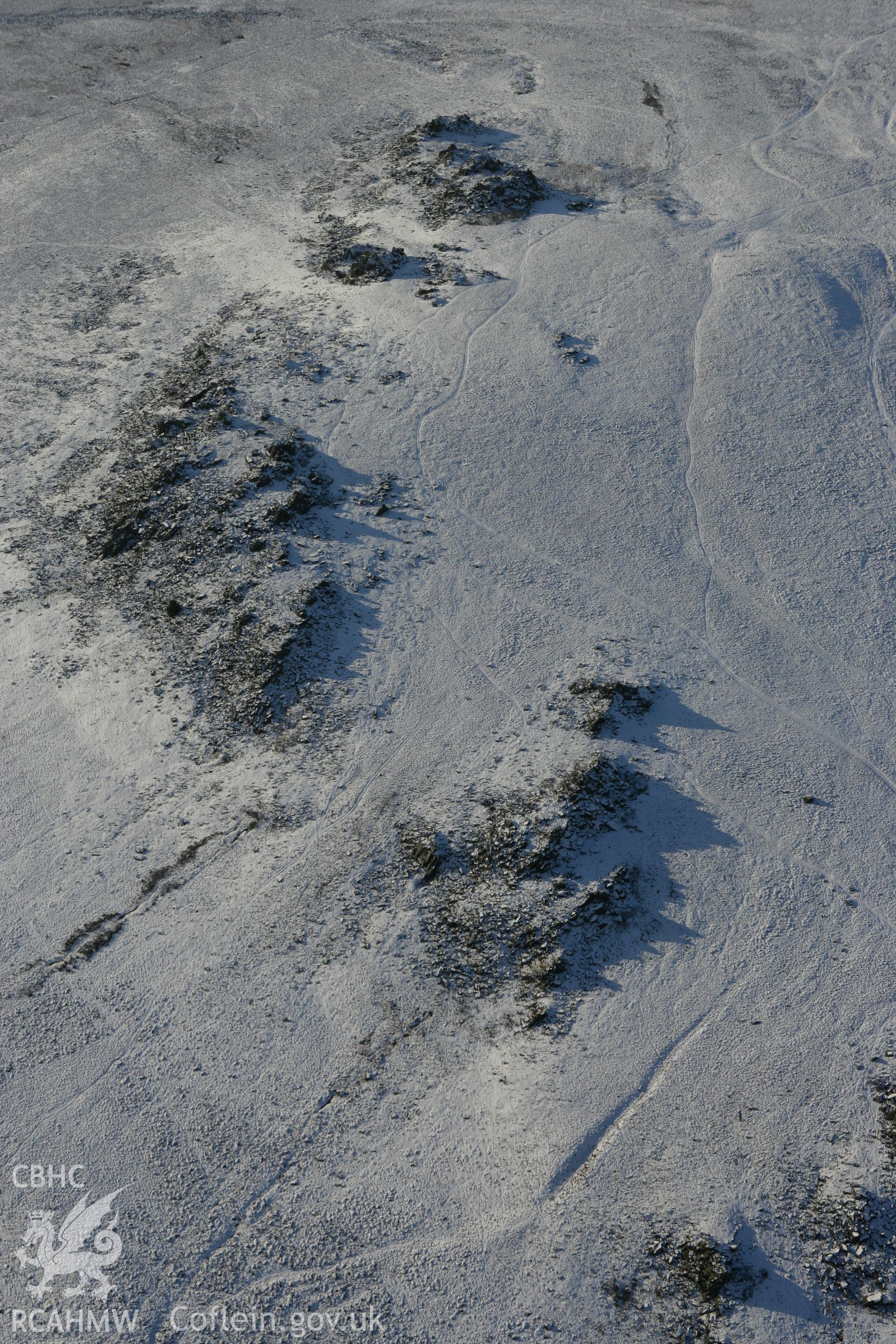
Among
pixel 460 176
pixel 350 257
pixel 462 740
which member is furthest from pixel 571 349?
pixel 462 740

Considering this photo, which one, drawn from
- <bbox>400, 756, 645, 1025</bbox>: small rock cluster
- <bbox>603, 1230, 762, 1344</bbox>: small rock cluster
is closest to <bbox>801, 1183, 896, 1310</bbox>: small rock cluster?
<bbox>603, 1230, 762, 1344</bbox>: small rock cluster

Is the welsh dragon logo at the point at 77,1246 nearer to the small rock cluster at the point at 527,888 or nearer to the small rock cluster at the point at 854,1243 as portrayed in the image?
the small rock cluster at the point at 527,888

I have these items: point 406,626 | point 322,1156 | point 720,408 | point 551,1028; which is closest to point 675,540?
point 720,408

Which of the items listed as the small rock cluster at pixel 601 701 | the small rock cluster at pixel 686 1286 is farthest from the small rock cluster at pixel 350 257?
the small rock cluster at pixel 686 1286

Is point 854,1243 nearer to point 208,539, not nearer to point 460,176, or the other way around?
point 208,539

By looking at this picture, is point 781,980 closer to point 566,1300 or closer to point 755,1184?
point 755,1184
